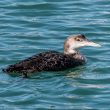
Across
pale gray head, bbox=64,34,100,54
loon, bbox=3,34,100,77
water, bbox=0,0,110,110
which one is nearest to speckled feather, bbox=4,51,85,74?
loon, bbox=3,34,100,77

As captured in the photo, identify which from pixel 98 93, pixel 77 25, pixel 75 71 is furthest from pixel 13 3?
pixel 98 93

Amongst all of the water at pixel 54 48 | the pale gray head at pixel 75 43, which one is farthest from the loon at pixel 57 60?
the water at pixel 54 48

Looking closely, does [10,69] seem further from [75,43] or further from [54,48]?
[54,48]

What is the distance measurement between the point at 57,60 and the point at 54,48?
1616 millimetres

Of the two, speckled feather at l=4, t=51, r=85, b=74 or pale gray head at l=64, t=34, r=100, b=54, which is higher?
pale gray head at l=64, t=34, r=100, b=54

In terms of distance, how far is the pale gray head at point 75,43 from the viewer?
57.0ft

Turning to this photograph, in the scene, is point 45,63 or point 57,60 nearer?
point 45,63

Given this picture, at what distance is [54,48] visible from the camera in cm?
1802

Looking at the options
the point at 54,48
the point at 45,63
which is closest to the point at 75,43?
the point at 54,48

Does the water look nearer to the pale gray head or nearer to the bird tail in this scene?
the bird tail

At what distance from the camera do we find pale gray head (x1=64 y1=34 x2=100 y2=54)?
17.4 meters

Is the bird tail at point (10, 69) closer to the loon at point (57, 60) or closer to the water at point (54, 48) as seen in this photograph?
the loon at point (57, 60)

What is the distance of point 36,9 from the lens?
21219mm

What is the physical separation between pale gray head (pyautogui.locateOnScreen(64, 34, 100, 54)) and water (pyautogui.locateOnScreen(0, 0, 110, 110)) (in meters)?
0.31
